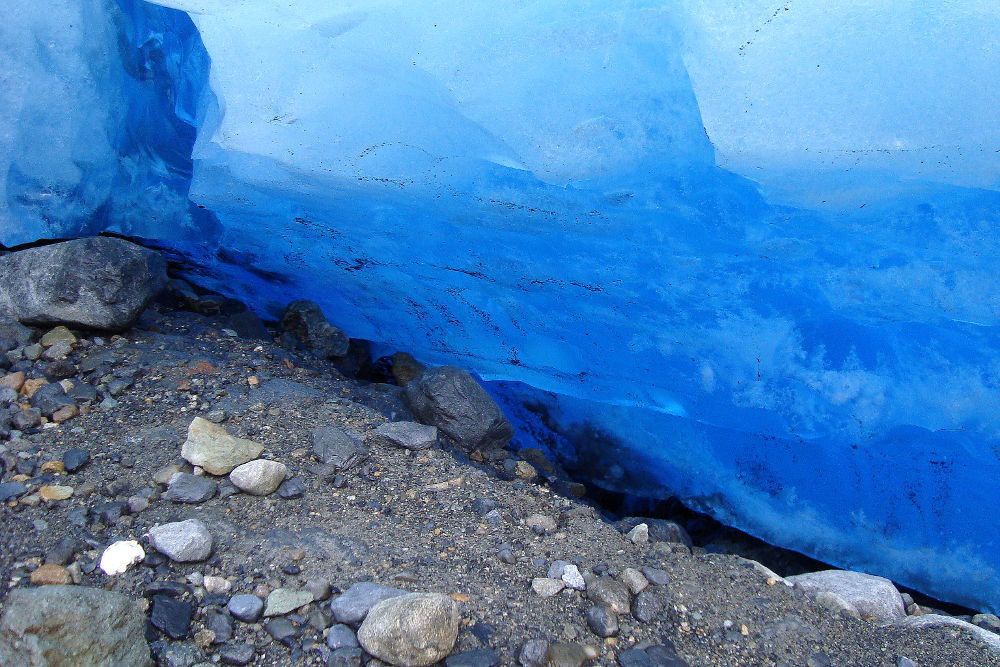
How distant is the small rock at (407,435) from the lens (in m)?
2.07

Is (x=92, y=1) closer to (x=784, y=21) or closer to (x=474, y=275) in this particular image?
(x=474, y=275)

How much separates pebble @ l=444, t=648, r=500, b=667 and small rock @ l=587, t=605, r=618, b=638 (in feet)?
0.76

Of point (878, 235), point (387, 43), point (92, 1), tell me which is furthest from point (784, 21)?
point (92, 1)

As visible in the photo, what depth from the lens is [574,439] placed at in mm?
2811

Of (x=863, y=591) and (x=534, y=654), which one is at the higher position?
(x=534, y=654)

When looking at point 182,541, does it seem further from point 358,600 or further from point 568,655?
point 568,655

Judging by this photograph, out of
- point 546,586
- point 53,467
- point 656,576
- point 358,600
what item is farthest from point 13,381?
point 656,576

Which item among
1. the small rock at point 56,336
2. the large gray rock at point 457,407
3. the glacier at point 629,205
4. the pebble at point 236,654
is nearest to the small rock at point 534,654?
the pebble at point 236,654

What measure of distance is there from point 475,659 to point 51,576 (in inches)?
31.4

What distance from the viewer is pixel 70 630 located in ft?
4.01

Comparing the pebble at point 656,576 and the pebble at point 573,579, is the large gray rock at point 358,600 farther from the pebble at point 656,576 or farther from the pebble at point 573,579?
the pebble at point 656,576

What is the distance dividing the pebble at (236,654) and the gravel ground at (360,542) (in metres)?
0.01

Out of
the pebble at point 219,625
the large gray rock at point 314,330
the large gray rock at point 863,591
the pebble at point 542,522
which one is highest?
the pebble at point 219,625

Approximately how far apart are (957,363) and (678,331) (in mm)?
738
